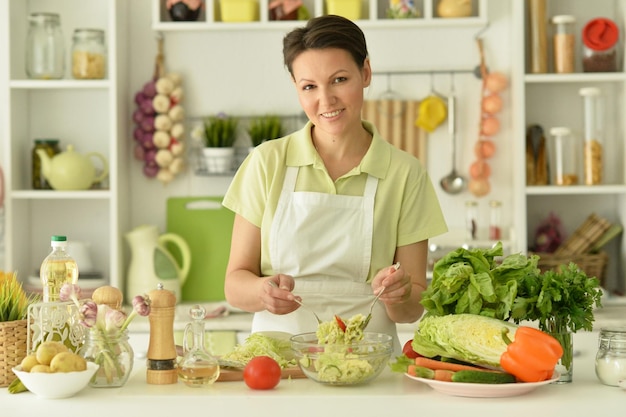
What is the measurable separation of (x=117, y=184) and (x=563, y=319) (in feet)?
7.54

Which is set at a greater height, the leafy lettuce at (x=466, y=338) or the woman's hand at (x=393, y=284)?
the woman's hand at (x=393, y=284)

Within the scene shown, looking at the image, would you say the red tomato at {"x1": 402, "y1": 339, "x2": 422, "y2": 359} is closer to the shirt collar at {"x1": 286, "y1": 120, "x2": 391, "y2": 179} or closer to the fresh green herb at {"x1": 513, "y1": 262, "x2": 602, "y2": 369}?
the fresh green herb at {"x1": 513, "y1": 262, "x2": 602, "y2": 369}

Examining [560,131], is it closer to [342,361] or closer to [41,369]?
[342,361]

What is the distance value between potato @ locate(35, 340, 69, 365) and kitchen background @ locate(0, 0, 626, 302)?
6.79 ft

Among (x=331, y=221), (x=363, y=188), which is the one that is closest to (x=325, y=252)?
(x=331, y=221)

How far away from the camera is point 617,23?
12.8ft

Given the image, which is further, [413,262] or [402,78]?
[402,78]

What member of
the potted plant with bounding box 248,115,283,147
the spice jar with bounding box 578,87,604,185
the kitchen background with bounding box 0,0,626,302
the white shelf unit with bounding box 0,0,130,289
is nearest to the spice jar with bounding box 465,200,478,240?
the kitchen background with bounding box 0,0,626,302

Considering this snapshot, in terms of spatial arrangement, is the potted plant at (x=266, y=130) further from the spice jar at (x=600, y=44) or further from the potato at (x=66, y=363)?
the potato at (x=66, y=363)

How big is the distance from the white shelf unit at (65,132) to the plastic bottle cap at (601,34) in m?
1.84

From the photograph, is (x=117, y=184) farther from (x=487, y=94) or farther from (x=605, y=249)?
(x=605, y=249)

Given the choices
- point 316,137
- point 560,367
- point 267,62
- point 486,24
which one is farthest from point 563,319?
point 267,62

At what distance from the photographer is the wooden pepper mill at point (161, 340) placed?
6.08 ft

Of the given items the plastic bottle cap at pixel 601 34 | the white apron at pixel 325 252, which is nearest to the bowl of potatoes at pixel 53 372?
the white apron at pixel 325 252
